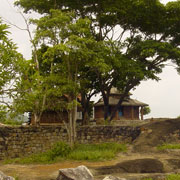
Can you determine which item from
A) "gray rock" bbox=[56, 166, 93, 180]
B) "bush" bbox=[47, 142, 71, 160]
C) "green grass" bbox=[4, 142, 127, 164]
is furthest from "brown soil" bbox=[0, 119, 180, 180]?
"gray rock" bbox=[56, 166, 93, 180]

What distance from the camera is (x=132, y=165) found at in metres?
12.4

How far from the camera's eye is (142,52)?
19641 millimetres

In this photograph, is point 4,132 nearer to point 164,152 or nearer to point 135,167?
point 135,167

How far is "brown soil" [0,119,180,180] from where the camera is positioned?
10.9 metres

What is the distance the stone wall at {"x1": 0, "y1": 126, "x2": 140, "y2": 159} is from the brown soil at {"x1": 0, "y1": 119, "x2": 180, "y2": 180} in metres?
1.40

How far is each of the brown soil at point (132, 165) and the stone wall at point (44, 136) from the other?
140 cm

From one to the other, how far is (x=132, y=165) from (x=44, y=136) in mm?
6997

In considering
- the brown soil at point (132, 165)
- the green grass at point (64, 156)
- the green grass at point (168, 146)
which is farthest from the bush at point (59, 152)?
the green grass at point (168, 146)

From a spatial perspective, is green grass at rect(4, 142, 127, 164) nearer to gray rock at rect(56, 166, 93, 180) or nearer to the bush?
the bush

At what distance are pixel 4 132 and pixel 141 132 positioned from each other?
10291mm

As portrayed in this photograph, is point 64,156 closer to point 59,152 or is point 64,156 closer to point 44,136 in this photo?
point 59,152

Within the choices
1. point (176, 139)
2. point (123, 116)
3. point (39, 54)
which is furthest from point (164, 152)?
point (123, 116)

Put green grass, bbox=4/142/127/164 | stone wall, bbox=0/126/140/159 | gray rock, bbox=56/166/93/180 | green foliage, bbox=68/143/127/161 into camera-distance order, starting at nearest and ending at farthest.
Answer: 1. gray rock, bbox=56/166/93/180
2. green grass, bbox=4/142/127/164
3. green foliage, bbox=68/143/127/161
4. stone wall, bbox=0/126/140/159

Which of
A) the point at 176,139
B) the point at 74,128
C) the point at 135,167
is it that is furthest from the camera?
the point at 176,139
